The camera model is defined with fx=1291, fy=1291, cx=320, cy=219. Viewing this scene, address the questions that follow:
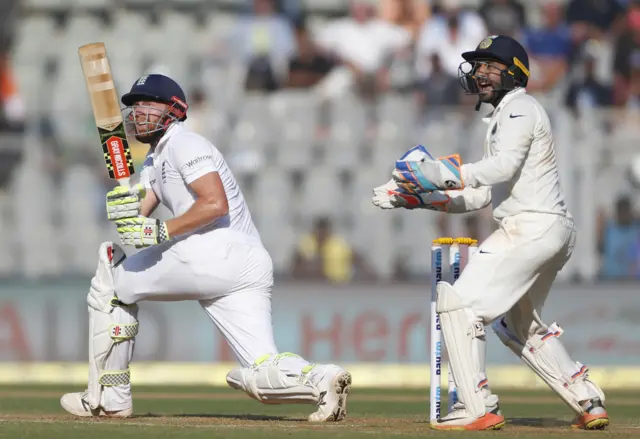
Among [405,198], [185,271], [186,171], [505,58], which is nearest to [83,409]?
[185,271]

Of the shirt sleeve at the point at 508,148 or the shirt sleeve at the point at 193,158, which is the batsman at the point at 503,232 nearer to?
the shirt sleeve at the point at 508,148

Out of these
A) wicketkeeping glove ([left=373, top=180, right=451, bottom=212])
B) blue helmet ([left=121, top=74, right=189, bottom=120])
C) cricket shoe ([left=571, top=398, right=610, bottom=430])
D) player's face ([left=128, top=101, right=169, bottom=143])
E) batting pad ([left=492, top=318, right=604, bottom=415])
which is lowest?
cricket shoe ([left=571, top=398, right=610, bottom=430])

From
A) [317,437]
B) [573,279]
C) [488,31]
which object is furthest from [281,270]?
[317,437]

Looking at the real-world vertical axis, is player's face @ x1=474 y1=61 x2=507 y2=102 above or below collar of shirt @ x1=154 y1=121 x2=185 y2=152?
above

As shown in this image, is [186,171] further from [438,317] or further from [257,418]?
[257,418]

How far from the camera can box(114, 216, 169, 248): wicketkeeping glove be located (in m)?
6.58

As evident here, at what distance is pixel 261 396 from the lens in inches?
262

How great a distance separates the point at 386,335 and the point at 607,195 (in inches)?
103

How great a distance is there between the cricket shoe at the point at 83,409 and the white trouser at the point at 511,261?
6.52ft

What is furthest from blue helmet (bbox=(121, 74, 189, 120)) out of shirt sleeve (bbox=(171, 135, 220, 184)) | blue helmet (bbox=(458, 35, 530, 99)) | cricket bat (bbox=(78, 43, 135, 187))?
blue helmet (bbox=(458, 35, 530, 99))

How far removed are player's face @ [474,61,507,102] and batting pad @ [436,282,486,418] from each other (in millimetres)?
1097

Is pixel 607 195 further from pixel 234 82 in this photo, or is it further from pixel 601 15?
pixel 234 82

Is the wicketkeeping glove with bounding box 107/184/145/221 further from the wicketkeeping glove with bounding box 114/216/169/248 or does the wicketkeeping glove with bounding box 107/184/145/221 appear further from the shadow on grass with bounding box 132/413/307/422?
the shadow on grass with bounding box 132/413/307/422

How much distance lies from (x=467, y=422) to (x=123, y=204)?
2086 millimetres
